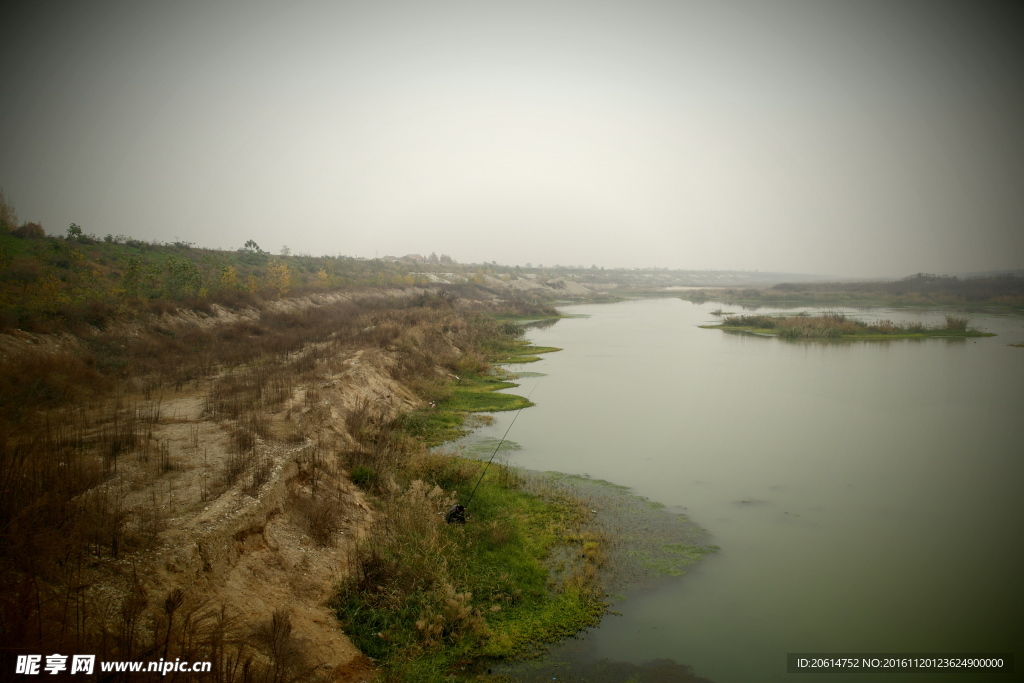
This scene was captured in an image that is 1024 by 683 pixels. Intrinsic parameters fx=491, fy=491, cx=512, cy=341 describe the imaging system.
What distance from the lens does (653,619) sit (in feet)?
22.2

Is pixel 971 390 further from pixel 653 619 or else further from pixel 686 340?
pixel 653 619

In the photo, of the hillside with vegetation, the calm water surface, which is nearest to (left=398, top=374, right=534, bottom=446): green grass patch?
the hillside with vegetation

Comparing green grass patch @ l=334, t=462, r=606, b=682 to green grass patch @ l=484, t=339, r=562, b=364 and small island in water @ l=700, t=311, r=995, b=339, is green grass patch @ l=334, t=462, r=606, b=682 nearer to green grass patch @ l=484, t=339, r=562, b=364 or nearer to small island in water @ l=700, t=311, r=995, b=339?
green grass patch @ l=484, t=339, r=562, b=364

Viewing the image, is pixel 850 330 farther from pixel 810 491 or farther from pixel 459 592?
pixel 459 592

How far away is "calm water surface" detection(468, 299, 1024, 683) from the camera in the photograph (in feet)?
21.7

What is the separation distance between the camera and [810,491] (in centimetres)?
1118

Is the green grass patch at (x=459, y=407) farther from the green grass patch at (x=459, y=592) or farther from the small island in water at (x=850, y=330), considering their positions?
the small island in water at (x=850, y=330)

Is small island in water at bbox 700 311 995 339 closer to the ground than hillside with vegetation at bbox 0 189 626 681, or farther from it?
farther from it

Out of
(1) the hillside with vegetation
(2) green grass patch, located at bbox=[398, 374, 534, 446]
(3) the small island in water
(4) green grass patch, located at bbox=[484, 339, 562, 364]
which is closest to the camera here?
(1) the hillside with vegetation

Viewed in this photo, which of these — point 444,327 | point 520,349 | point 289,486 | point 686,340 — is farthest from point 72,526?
point 686,340

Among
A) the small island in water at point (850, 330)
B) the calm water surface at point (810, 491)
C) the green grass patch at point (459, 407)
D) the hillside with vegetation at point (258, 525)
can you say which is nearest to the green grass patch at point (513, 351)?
the calm water surface at point (810, 491)

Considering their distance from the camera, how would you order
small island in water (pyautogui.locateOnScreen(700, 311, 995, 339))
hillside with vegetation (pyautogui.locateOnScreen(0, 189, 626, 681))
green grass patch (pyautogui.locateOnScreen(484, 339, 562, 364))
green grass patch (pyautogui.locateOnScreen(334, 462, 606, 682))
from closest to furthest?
hillside with vegetation (pyautogui.locateOnScreen(0, 189, 626, 681)), green grass patch (pyautogui.locateOnScreen(334, 462, 606, 682)), green grass patch (pyautogui.locateOnScreen(484, 339, 562, 364)), small island in water (pyautogui.locateOnScreen(700, 311, 995, 339))

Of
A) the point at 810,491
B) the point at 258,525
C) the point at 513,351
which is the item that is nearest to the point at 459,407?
the point at 810,491

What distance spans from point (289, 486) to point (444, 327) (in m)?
20.5
